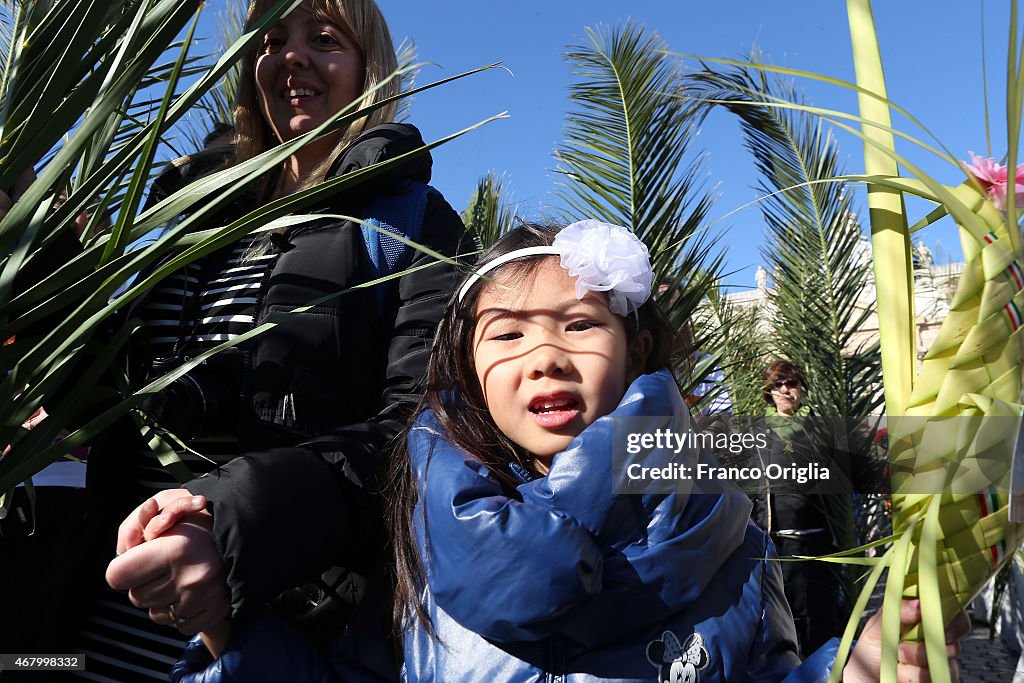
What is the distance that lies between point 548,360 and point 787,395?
14.4 ft

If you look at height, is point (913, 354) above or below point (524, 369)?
below

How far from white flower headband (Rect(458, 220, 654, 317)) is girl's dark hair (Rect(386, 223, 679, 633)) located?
2 centimetres

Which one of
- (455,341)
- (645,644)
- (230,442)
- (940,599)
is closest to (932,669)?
(940,599)

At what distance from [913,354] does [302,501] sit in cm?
71

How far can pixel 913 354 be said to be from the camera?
0.72 m

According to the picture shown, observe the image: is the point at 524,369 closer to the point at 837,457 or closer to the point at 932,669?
the point at 837,457

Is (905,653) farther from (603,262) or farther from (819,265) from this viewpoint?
(819,265)

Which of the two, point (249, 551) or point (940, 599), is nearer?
point (940, 599)

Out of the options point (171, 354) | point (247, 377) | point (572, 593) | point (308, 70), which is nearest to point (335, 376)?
point (247, 377)

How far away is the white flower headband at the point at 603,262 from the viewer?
4.16 ft

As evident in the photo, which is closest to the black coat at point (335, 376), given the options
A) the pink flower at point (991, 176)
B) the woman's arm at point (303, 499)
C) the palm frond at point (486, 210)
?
the woman's arm at point (303, 499)

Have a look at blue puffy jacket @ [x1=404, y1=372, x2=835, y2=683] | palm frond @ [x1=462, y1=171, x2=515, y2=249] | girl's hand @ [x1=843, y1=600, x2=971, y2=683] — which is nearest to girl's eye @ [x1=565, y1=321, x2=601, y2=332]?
blue puffy jacket @ [x1=404, y1=372, x2=835, y2=683]

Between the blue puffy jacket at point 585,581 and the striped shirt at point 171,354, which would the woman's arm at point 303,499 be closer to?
the blue puffy jacket at point 585,581

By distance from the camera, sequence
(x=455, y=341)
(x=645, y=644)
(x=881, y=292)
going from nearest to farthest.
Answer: (x=881, y=292) → (x=645, y=644) → (x=455, y=341)
